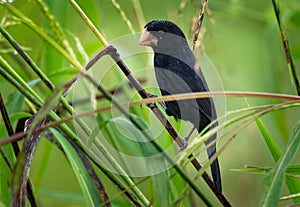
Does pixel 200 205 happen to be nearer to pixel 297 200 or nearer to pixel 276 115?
pixel 276 115

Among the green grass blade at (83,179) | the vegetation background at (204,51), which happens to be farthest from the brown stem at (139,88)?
the green grass blade at (83,179)

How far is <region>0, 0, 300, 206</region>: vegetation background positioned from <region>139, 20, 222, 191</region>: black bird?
0.27 ft

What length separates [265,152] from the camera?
12.9 feet

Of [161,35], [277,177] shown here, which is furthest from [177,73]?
[277,177]

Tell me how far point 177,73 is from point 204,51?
316 mm

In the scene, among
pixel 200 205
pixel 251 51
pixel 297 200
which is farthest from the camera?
pixel 251 51

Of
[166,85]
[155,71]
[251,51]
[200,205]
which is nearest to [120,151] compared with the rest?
[166,85]

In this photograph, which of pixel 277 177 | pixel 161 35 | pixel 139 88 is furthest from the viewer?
pixel 161 35

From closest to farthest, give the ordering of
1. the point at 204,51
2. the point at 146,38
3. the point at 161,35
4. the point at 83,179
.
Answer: the point at 83,179 < the point at 146,38 < the point at 161,35 < the point at 204,51

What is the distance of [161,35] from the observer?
1.79 m

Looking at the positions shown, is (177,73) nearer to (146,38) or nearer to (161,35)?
(161,35)

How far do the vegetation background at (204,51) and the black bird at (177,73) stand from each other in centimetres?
8

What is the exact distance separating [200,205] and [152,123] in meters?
1.99

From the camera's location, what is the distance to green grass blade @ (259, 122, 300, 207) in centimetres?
93
